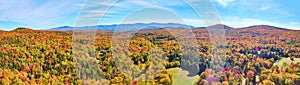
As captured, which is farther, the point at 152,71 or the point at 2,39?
the point at 2,39

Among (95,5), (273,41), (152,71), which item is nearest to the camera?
(95,5)

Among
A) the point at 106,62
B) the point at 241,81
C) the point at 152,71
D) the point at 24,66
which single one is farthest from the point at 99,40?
the point at 241,81

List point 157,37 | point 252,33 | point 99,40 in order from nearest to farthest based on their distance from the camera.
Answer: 1. point 99,40
2. point 157,37
3. point 252,33

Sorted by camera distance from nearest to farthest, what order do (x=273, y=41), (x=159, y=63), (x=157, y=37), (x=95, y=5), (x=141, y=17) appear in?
(x=95, y=5), (x=141, y=17), (x=159, y=63), (x=157, y=37), (x=273, y=41)

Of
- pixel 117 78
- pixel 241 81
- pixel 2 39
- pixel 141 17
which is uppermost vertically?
pixel 141 17

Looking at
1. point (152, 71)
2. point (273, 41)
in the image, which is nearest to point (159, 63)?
point (152, 71)

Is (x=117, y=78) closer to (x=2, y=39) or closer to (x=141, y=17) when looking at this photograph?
(x=141, y=17)

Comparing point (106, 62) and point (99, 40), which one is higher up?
point (99, 40)

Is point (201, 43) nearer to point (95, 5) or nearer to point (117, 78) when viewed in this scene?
point (117, 78)

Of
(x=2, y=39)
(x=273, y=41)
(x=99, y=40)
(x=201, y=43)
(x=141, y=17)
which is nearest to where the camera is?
(x=141, y=17)
